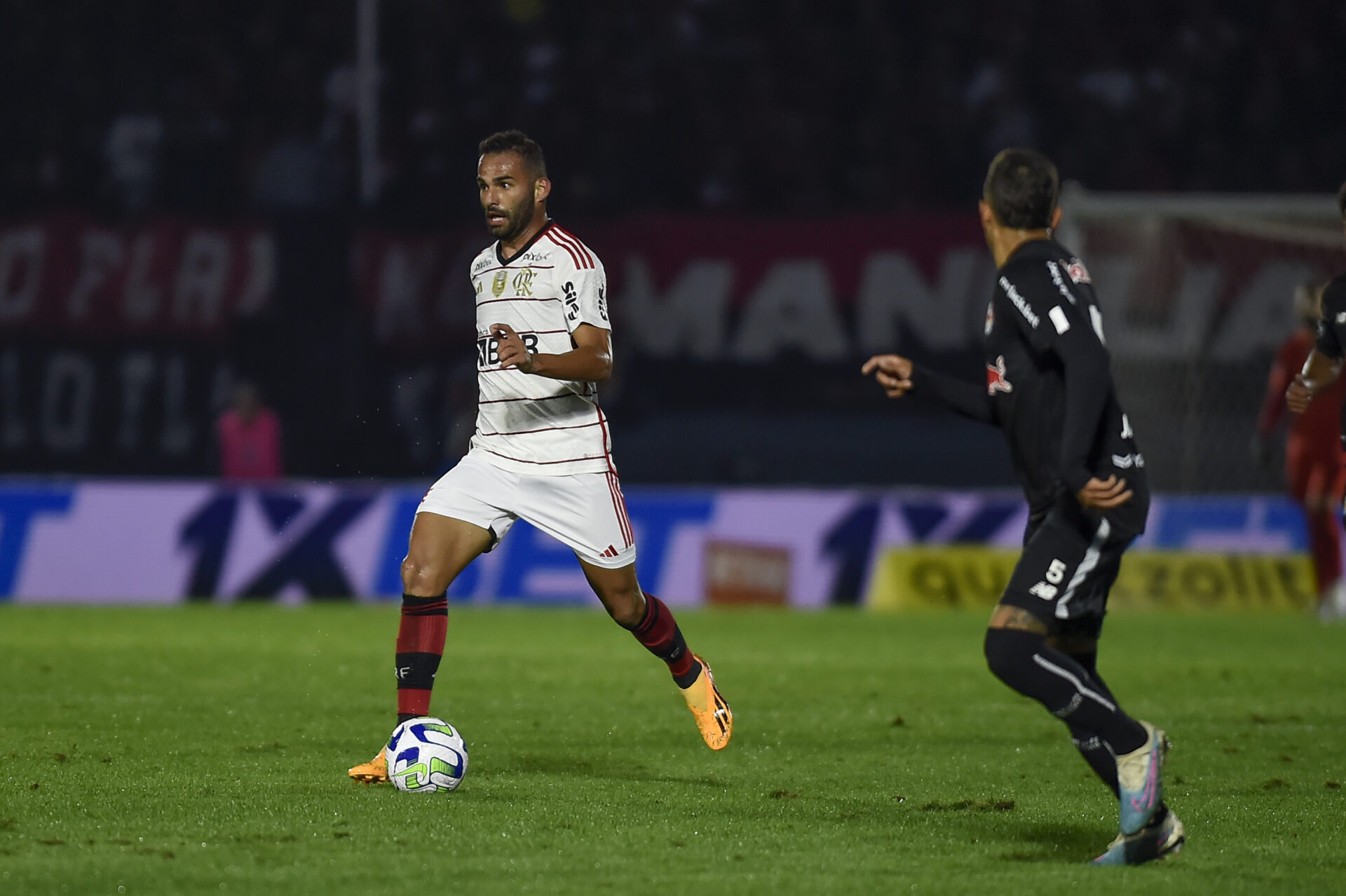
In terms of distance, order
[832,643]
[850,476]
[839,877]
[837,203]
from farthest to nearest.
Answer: [837,203], [850,476], [832,643], [839,877]

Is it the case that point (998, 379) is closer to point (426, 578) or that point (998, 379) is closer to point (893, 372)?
point (893, 372)

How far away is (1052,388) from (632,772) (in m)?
2.29

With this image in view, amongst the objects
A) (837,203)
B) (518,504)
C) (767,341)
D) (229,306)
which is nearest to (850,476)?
(767,341)

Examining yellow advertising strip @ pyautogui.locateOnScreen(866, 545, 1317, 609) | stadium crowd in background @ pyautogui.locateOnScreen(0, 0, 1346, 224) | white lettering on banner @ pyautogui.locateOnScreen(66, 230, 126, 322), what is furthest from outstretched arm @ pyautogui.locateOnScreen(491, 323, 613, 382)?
stadium crowd in background @ pyautogui.locateOnScreen(0, 0, 1346, 224)

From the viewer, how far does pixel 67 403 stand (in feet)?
59.8

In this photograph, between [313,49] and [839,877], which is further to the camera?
[313,49]

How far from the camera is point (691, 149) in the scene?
2103 cm

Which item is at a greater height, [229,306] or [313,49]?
[313,49]

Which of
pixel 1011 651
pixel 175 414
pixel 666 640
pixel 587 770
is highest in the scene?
pixel 1011 651

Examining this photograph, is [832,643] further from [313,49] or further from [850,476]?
[313,49]

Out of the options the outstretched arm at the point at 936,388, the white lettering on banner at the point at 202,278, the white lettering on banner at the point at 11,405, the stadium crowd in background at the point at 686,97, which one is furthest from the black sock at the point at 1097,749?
the stadium crowd in background at the point at 686,97

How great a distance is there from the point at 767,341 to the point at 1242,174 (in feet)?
21.1

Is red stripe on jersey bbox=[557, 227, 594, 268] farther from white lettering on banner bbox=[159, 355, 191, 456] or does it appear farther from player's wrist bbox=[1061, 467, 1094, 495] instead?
white lettering on banner bbox=[159, 355, 191, 456]

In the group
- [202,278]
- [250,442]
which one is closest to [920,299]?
[250,442]
